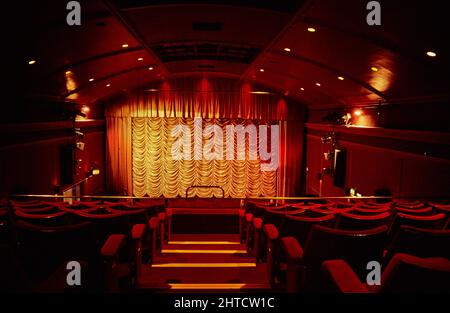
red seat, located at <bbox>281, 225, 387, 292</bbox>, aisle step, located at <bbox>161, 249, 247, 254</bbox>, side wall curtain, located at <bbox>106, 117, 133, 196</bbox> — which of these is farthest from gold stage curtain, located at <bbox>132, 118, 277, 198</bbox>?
red seat, located at <bbox>281, 225, 387, 292</bbox>

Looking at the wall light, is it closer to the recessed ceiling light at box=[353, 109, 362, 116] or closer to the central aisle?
the central aisle

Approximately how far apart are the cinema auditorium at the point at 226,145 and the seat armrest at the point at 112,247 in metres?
0.02

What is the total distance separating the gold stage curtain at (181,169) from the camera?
18406mm

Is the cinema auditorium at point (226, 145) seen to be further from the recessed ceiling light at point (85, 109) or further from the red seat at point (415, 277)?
the recessed ceiling light at point (85, 109)

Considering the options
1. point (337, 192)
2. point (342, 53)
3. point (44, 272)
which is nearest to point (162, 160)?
point (337, 192)

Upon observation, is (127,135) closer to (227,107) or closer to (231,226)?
(227,107)

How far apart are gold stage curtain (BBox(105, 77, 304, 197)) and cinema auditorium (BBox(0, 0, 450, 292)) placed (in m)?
0.07

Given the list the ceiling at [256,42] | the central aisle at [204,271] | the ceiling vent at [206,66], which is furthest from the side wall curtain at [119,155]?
the central aisle at [204,271]

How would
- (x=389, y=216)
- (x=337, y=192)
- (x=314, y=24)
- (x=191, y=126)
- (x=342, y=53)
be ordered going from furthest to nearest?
(x=191, y=126)
(x=337, y=192)
(x=342, y=53)
(x=314, y=24)
(x=389, y=216)

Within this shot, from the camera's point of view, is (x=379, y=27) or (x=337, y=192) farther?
(x=337, y=192)

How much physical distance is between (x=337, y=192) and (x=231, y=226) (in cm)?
601

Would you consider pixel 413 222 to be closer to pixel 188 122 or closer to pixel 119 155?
pixel 188 122

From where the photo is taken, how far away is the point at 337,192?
14250mm

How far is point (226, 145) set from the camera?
62.3 ft
